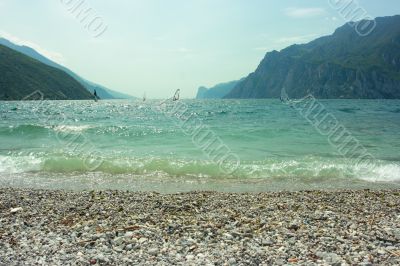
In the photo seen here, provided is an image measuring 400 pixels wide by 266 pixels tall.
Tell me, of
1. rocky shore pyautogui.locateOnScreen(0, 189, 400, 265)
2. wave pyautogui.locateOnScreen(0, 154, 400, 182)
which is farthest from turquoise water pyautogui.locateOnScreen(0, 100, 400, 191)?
rocky shore pyautogui.locateOnScreen(0, 189, 400, 265)

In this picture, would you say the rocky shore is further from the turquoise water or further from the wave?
the wave

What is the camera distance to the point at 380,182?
19.5 metres

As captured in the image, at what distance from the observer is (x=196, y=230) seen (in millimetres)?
9617

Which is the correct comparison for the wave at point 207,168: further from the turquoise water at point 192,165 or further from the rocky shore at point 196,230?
the rocky shore at point 196,230

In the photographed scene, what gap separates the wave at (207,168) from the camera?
67.3 ft

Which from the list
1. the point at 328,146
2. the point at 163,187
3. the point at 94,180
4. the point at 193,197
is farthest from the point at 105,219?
the point at 328,146

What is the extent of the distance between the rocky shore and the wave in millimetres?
6179

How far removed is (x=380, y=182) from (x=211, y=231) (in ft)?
44.8

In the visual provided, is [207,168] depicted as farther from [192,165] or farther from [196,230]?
[196,230]

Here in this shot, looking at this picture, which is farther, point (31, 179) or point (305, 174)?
point (305, 174)

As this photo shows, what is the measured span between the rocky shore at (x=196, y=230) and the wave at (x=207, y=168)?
6179 millimetres

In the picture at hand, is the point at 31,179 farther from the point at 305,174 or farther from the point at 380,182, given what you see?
the point at 380,182

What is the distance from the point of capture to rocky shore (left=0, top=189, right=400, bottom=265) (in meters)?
7.87

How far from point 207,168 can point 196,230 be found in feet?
38.9
